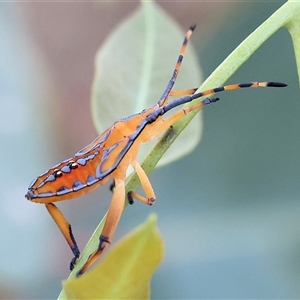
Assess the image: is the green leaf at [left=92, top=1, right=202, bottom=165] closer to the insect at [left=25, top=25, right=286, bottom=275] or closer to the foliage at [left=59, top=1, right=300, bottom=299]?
the foliage at [left=59, top=1, right=300, bottom=299]

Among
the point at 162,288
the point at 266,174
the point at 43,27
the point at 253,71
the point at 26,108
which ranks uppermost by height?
the point at 43,27

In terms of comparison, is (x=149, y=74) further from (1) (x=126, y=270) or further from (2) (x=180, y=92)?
(1) (x=126, y=270)

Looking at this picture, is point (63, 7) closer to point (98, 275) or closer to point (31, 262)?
point (31, 262)

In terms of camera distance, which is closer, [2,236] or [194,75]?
[194,75]

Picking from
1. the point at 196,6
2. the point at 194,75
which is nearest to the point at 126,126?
the point at 194,75

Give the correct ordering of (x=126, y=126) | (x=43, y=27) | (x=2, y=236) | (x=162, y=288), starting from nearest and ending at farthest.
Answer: (x=126, y=126), (x=162, y=288), (x=2, y=236), (x=43, y=27)

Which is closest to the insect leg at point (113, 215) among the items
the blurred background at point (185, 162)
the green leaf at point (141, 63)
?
the green leaf at point (141, 63)

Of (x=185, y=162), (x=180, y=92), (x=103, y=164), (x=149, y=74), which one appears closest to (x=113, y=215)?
(x=103, y=164)
